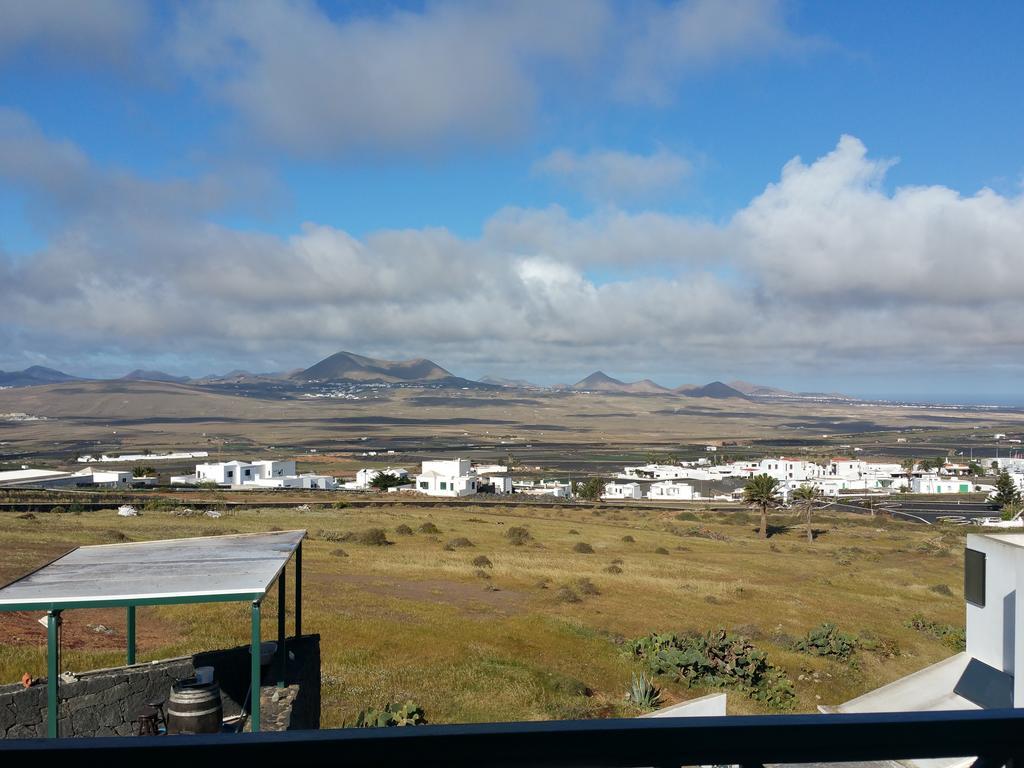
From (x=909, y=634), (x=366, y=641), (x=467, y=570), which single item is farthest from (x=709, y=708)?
(x=467, y=570)

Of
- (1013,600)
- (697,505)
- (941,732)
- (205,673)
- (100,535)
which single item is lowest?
(697,505)

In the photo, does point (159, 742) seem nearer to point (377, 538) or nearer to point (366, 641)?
point (366, 641)

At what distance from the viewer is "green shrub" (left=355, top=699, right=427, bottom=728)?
1225 cm

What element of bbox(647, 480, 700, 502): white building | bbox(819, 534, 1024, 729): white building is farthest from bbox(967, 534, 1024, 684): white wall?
bbox(647, 480, 700, 502): white building

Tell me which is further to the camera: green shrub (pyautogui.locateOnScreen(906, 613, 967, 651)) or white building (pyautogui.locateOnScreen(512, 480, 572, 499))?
white building (pyautogui.locateOnScreen(512, 480, 572, 499))

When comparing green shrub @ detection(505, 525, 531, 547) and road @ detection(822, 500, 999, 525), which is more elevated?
green shrub @ detection(505, 525, 531, 547)

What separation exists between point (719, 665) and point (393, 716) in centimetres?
933

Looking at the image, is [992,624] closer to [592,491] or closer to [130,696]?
[130,696]

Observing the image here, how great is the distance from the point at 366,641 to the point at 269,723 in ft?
33.5

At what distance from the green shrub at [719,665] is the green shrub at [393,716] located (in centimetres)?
734

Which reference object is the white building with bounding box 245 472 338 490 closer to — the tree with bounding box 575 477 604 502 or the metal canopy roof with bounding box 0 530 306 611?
the tree with bounding box 575 477 604 502

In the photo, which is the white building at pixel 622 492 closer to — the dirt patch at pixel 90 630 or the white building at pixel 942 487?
the white building at pixel 942 487

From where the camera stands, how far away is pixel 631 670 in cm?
1900

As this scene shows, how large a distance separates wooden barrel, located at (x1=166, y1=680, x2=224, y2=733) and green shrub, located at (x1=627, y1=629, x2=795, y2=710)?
41.1 ft
